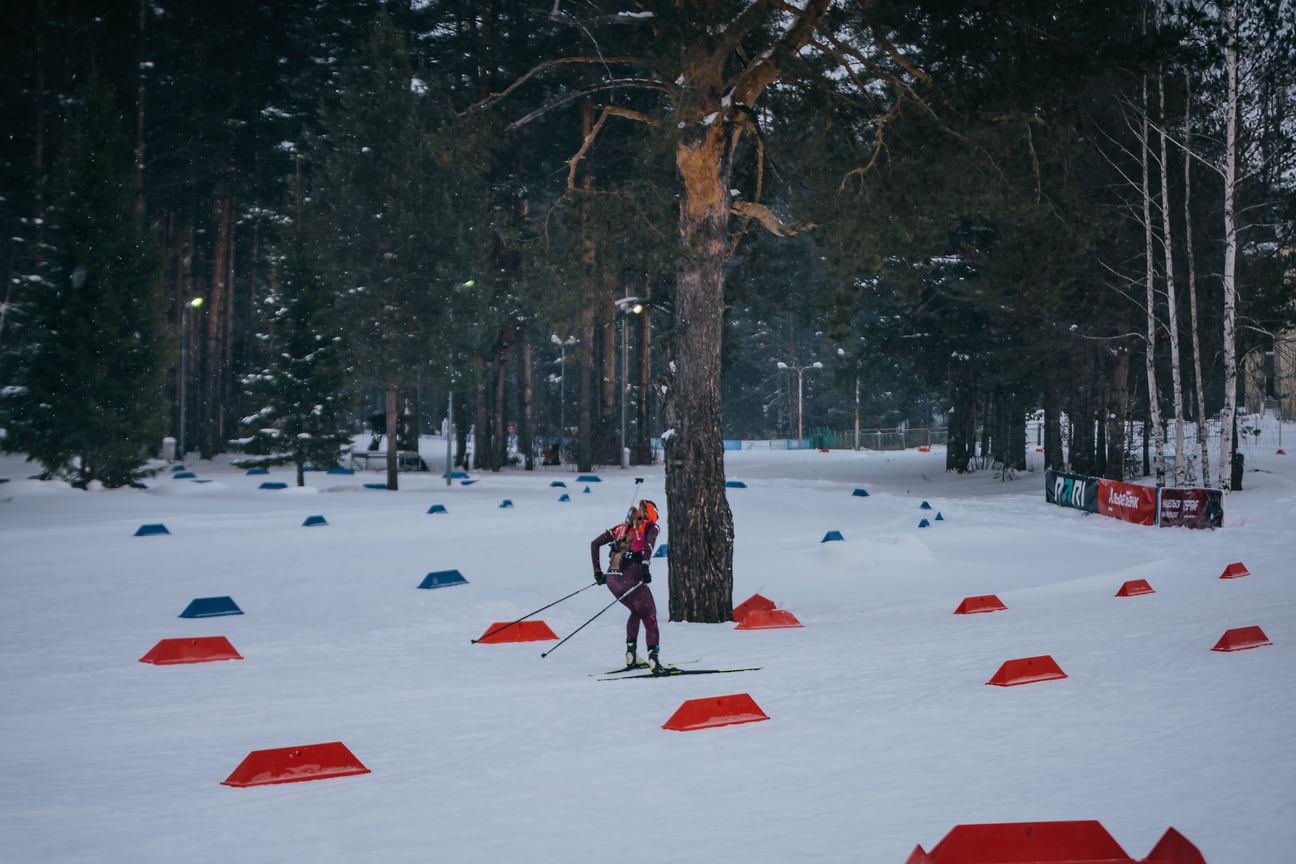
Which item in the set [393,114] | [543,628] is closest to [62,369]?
[393,114]

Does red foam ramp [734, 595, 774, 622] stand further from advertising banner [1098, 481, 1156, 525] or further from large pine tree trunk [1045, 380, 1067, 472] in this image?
large pine tree trunk [1045, 380, 1067, 472]

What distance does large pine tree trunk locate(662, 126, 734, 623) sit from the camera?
14523 millimetres

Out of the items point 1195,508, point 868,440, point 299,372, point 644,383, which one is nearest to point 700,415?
point 1195,508

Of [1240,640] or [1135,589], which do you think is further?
[1135,589]

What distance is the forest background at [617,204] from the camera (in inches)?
555

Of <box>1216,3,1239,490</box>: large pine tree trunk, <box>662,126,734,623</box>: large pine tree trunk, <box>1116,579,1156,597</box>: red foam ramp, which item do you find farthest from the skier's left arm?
<box>1216,3,1239,490</box>: large pine tree trunk

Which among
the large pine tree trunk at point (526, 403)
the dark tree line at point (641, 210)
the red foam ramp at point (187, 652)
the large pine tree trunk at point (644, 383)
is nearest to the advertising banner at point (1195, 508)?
the dark tree line at point (641, 210)

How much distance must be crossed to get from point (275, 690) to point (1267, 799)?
25.8ft

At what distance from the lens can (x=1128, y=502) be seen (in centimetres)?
2573

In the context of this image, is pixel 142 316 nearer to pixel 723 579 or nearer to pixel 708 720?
pixel 723 579

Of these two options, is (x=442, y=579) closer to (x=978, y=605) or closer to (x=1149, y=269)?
(x=978, y=605)

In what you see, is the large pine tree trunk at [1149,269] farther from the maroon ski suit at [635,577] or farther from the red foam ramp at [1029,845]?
the red foam ramp at [1029,845]

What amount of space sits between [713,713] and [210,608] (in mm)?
8649

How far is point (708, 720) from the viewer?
26.5 feet
